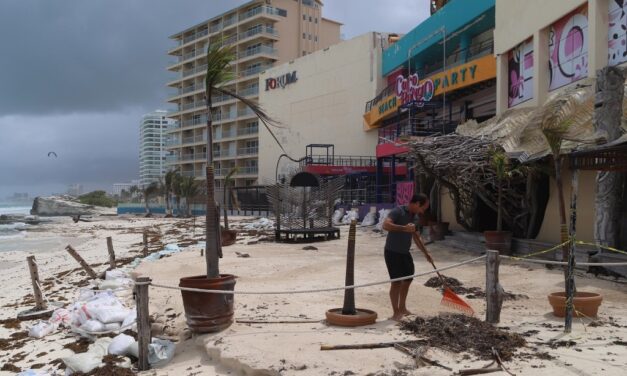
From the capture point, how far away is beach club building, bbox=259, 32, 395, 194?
132 feet

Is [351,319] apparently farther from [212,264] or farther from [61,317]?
[61,317]

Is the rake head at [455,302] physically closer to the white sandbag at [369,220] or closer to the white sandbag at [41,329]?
the white sandbag at [41,329]

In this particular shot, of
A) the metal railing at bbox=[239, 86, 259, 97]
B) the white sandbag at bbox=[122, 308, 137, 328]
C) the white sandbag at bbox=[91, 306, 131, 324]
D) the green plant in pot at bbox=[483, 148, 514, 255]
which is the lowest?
the white sandbag at bbox=[122, 308, 137, 328]

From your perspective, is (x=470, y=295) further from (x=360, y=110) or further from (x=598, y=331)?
(x=360, y=110)

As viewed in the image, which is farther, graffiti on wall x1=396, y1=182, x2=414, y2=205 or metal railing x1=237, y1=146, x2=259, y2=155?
metal railing x1=237, y1=146, x2=259, y2=155

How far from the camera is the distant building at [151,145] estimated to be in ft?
398

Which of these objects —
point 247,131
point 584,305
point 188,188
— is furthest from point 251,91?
point 584,305

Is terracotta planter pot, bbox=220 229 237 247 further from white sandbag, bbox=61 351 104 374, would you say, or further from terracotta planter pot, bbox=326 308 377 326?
terracotta planter pot, bbox=326 308 377 326

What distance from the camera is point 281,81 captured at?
53344mm

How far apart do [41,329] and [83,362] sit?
223cm

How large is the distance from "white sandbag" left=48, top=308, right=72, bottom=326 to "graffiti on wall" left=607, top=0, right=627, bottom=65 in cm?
1149

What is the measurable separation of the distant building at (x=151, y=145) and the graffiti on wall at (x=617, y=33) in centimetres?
11552

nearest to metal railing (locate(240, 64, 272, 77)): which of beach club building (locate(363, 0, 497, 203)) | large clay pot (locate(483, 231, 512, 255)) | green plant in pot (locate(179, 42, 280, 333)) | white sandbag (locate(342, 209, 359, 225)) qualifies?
beach club building (locate(363, 0, 497, 203))

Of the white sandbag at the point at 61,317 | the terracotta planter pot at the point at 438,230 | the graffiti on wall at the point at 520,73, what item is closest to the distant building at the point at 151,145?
the terracotta planter pot at the point at 438,230
